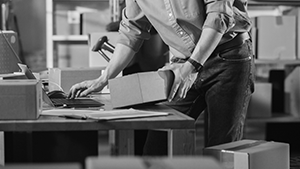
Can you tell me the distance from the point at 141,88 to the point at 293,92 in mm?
2718

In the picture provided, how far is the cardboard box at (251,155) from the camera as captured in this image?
1.51 metres

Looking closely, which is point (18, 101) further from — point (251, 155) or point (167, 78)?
point (251, 155)

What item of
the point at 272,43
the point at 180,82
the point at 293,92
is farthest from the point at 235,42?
the point at 293,92

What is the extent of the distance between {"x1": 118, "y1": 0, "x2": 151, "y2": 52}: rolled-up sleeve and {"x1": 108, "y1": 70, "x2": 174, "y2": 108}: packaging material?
46 cm

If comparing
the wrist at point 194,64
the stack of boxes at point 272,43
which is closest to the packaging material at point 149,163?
the wrist at point 194,64

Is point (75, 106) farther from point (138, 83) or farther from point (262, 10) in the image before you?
point (262, 10)

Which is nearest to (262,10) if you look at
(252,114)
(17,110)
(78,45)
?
(252,114)

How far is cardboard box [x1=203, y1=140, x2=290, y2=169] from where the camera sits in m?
1.51

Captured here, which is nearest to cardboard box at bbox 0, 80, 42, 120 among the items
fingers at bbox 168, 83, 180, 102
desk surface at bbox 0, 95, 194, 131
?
desk surface at bbox 0, 95, 194, 131

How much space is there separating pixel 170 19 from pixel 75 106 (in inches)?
17.6

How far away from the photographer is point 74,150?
2.44 metres

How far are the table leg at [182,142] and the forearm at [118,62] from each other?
0.64 metres

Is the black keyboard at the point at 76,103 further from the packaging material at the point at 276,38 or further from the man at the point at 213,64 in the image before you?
the packaging material at the point at 276,38

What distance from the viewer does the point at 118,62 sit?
76.6 inches
